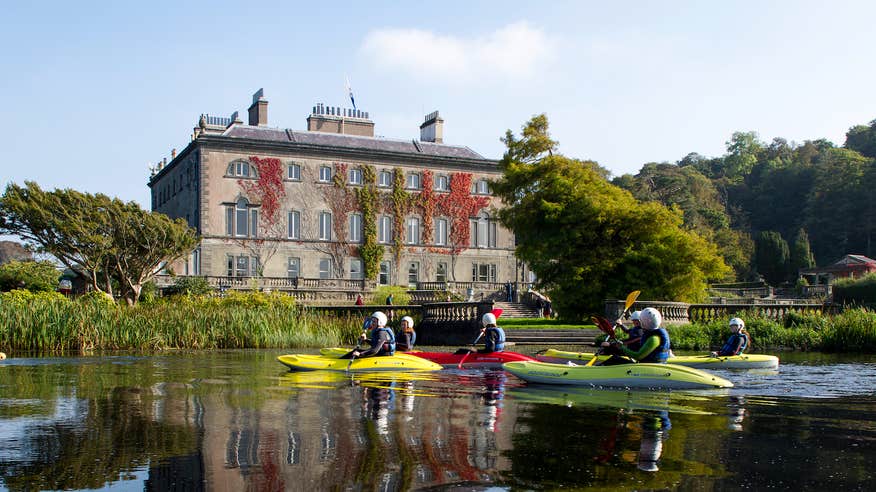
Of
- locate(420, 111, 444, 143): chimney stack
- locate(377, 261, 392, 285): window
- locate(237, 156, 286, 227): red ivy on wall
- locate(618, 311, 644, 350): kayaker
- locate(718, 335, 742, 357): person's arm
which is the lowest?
locate(718, 335, 742, 357): person's arm

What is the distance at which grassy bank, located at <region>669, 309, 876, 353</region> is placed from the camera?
2752cm

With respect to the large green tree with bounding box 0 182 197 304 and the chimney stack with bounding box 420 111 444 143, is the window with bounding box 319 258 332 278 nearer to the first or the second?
the chimney stack with bounding box 420 111 444 143

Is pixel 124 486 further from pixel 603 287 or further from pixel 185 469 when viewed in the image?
pixel 603 287

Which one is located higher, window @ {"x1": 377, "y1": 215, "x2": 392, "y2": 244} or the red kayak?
window @ {"x1": 377, "y1": 215, "x2": 392, "y2": 244}

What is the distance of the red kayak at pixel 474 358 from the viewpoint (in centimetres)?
2072

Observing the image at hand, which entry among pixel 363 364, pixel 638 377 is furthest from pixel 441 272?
pixel 638 377

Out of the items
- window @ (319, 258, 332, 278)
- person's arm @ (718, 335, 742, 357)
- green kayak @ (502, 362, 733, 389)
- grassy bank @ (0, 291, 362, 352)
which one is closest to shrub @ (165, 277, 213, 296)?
grassy bank @ (0, 291, 362, 352)

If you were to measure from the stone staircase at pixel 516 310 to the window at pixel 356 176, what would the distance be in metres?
15.4

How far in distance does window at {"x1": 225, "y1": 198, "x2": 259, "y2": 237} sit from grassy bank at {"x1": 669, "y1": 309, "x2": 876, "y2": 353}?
34.4m

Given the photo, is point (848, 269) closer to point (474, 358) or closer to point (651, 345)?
point (474, 358)

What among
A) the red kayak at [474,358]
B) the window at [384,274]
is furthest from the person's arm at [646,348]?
the window at [384,274]

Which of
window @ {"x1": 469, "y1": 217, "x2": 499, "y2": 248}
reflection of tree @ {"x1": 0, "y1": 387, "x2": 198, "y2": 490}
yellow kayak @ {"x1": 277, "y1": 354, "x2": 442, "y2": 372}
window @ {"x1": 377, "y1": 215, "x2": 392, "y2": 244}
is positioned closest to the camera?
reflection of tree @ {"x1": 0, "y1": 387, "x2": 198, "y2": 490}

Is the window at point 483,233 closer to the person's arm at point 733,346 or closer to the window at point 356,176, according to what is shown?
the window at point 356,176

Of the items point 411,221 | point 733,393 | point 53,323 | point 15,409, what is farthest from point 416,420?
point 411,221
